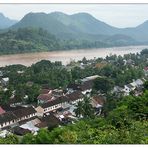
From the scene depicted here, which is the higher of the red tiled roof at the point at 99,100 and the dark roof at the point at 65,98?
the dark roof at the point at 65,98

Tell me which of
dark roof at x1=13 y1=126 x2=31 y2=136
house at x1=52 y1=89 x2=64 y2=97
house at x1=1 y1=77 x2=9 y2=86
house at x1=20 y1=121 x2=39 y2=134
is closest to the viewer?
dark roof at x1=13 y1=126 x2=31 y2=136

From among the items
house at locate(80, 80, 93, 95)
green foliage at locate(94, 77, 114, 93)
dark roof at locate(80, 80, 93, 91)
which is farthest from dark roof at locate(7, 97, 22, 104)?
green foliage at locate(94, 77, 114, 93)

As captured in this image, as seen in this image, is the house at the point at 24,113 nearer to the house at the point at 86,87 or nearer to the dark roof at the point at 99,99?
the dark roof at the point at 99,99

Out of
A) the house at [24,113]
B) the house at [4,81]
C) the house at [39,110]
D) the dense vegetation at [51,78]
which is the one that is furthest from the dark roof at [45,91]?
the house at [4,81]

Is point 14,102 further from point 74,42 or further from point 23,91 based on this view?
point 74,42

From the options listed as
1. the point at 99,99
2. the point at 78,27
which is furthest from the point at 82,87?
the point at 78,27

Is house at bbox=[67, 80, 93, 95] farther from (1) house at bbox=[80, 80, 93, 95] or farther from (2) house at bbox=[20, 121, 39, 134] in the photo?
(2) house at bbox=[20, 121, 39, 134]

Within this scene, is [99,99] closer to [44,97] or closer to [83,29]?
[44,97]
